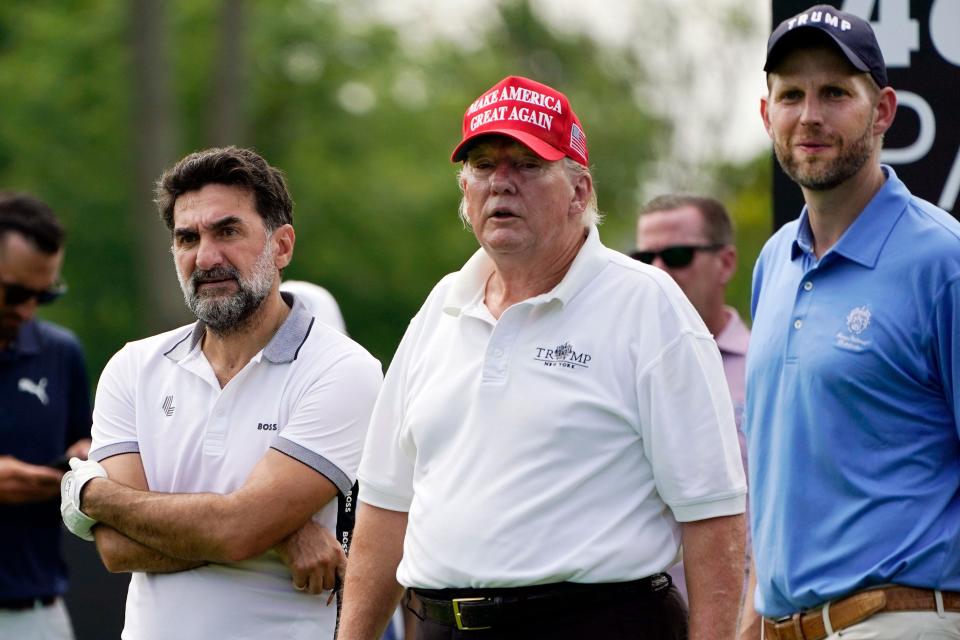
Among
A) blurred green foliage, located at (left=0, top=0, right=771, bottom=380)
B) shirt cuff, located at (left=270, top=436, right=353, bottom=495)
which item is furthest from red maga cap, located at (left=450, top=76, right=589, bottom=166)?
blurred green foliage, located at (left=0, top=0, right=771, bottom=380)

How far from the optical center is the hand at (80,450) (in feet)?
21.3

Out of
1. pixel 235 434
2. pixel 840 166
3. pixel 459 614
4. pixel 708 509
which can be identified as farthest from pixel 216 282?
pixel 840 166

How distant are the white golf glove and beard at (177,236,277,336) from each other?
1.89 ft

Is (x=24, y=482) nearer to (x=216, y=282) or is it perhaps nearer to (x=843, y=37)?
(x=216, y=282)

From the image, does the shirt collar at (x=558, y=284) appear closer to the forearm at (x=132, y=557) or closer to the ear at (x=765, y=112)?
the ear at (x=765, y=112)

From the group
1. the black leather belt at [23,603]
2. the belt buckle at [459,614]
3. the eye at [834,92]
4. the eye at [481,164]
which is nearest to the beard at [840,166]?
the eye at [834,92]

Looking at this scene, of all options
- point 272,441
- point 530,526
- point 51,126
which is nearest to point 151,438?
point 272,441

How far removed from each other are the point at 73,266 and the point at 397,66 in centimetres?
875

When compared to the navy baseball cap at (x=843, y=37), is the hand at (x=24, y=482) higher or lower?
lower

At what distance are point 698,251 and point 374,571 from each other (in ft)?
8.50

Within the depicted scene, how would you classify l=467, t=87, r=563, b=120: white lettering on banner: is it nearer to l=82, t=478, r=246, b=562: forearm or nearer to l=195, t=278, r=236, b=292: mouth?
l=195, t=278, r=236, b=292: mouth

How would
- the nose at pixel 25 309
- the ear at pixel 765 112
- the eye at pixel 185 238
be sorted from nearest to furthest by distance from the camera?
the ear at pixel 765 112 → the eye at pixel 185 238 → the nose at pixel 25 309

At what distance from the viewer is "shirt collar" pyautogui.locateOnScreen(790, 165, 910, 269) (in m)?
3.98

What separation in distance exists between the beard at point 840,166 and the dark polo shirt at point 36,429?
380 centimetres
